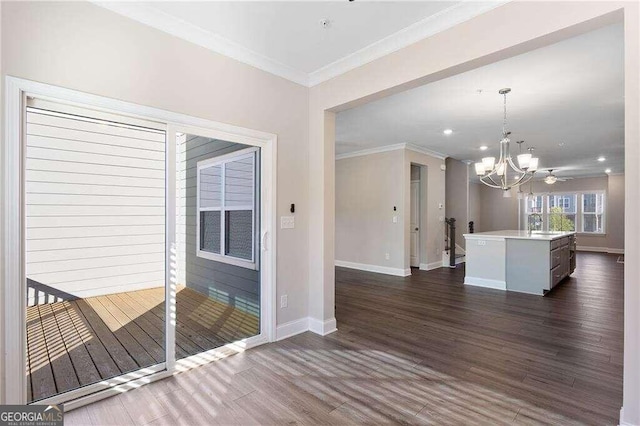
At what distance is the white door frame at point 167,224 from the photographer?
5.81 feet

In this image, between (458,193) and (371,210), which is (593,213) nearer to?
(458,193)

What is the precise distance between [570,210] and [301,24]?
1241 cm

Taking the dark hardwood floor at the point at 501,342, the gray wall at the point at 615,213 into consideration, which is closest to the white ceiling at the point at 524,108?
the dark hardwood floor at the point at 501,342

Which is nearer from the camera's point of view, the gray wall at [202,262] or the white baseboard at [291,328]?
the gray wall at [202,262]

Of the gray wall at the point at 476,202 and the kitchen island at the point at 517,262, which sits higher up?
the gray wall at the point at 476,202

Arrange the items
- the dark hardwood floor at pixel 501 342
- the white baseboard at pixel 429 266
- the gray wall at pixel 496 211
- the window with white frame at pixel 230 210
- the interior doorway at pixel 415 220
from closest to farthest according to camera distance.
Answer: the dark hardwood floor at pixel 501 342, the window with white frame at pixel 230 210, the white baseboard at pixel 429 266, the interior doorway at pixel 415 220, the gray wall at pixel 496 211

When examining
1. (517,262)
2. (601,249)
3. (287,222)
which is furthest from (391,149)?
(601,249)

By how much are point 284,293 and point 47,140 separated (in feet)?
7.28

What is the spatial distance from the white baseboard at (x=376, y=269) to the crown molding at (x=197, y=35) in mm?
4335

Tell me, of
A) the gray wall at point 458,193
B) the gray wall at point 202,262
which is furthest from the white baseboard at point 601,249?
the gray wall at point 202,262

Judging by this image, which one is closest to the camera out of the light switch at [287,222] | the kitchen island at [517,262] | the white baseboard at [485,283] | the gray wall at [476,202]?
the light switch at [287,222]

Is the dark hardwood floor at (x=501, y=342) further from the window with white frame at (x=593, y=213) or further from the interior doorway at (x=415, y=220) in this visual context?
the window with white frame at (x=593, y=213)

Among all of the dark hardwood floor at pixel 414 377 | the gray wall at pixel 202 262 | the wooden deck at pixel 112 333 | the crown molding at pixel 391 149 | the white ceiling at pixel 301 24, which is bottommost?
the dark hardwood floor at pixel 414 377

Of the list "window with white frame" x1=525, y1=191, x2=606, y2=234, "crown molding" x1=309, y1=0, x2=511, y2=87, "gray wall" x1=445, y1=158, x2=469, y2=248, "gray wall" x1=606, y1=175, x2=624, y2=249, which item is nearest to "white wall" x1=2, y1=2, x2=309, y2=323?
"crown molding" x1=309, y1=0, x2=511, y2=87
